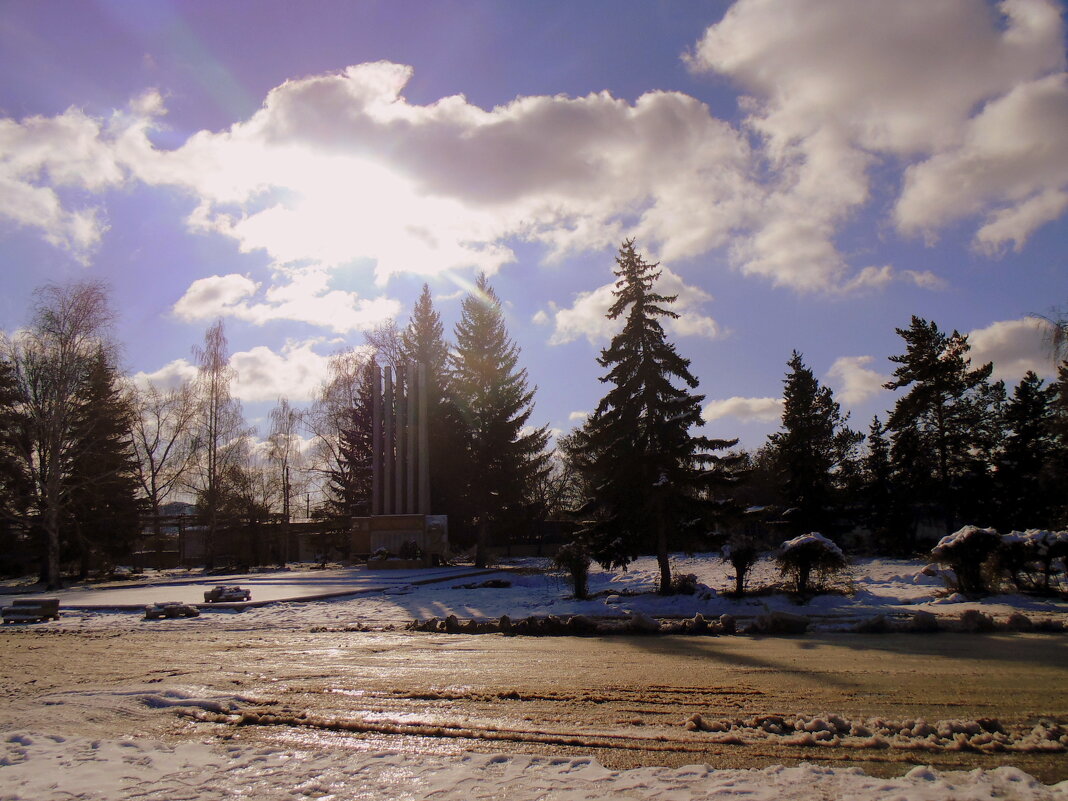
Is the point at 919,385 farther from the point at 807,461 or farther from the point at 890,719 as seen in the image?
the point at 890,719

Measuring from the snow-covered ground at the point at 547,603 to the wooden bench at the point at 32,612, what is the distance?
0.30 metres

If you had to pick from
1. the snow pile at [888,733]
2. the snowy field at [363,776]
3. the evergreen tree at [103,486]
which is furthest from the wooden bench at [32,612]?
the evergreen tree at [103,486]

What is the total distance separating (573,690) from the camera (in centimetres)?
716

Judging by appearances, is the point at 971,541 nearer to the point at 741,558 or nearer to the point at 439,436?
the point at 741,558

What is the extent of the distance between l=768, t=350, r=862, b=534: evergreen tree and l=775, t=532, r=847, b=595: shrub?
14893 mm

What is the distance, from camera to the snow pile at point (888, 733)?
15.9ft

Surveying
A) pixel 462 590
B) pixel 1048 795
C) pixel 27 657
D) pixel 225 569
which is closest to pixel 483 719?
pixel 1048 795

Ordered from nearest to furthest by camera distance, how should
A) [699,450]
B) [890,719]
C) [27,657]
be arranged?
[890,719], [27,657], [699,450]

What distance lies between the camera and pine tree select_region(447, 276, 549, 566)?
126 ft

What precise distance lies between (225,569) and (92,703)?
35.3 meters

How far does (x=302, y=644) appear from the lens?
445 inches

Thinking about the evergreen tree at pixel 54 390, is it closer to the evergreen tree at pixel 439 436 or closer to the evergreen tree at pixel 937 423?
the evergreen tree at pixel 439 436

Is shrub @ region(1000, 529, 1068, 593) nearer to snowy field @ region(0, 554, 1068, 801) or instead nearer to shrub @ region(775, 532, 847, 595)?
shrub @ region(775, 532, 847, 595)

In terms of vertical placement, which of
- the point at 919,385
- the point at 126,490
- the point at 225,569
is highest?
the point at 919,385
